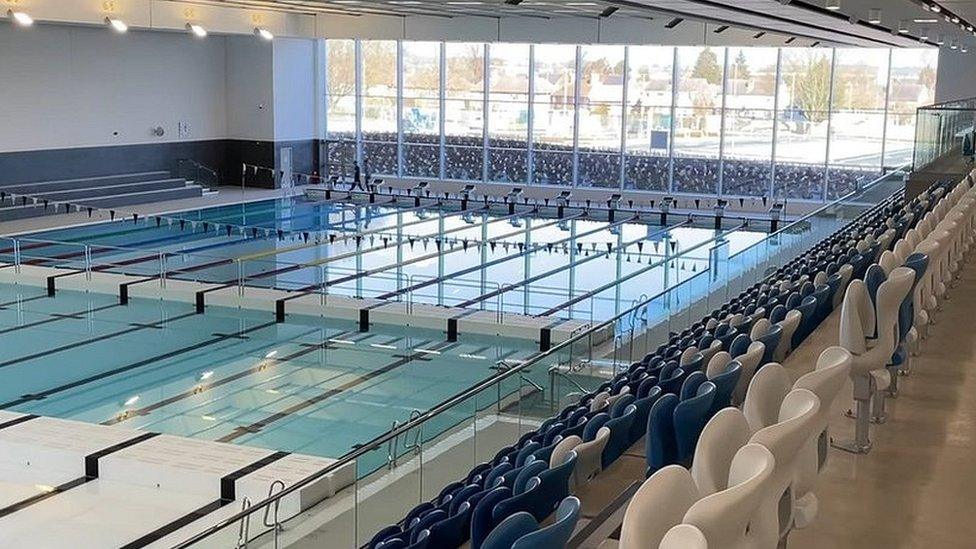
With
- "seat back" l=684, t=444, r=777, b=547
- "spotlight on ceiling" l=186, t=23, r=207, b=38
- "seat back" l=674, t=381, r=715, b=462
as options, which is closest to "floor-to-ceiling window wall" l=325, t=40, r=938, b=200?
"spotlight on ceiling" l=186, t=23, r=207, b=38

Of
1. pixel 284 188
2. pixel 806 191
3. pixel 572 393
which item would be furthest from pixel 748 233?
pixel 572 393

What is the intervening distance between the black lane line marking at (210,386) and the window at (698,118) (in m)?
16.4

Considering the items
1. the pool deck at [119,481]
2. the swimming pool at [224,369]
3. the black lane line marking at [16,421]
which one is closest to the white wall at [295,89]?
the swimming pool at [224,369]

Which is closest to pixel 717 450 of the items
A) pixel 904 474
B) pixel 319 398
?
pixel 904 474

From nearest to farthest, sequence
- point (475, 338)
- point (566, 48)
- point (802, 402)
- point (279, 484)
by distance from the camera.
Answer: point (802, 402)
point (279, 484)
point (475, 338)
point (566, 48)

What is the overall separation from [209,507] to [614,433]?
4755 mm

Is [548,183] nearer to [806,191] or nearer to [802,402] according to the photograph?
[806,191]

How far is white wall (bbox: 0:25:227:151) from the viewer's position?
23438 millimetres

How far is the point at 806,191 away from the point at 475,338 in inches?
628

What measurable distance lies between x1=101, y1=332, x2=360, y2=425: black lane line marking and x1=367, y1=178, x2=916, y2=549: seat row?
5677mm

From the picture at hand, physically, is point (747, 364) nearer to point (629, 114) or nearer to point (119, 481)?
point (119, 481)

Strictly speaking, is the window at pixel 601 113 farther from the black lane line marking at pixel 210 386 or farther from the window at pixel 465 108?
the black lane line marking at pixel 210 386

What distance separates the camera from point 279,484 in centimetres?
848

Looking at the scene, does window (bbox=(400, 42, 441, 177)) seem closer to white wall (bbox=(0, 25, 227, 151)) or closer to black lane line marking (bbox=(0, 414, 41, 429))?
white wall (bbox=(0, 25, 227, 151))
